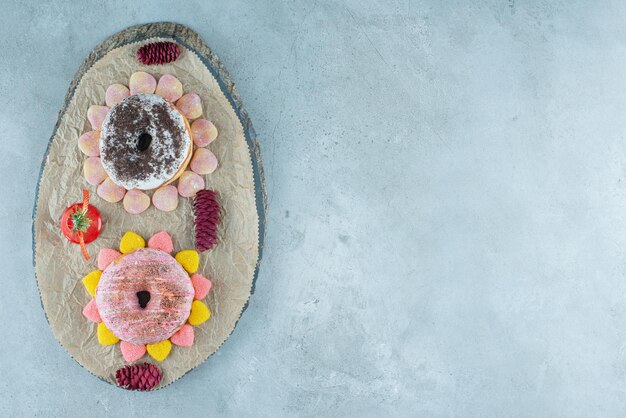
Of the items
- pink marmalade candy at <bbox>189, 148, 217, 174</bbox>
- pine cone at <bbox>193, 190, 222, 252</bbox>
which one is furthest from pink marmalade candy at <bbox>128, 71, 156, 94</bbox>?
pine cone at <bbox>193, 190, 222, 252</bbox>

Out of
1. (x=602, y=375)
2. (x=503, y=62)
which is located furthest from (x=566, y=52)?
(x=602, y=375)

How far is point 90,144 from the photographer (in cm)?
247

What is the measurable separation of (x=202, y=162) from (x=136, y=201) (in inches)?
13.3

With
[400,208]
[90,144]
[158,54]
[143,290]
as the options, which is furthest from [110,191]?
[400,208]

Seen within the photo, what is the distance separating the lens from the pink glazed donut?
2.36 m

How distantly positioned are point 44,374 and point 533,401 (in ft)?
8.21

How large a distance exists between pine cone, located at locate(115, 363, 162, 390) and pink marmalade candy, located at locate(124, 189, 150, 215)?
0.70 m

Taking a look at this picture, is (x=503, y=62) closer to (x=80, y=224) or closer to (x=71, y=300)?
(x=80, y=224)

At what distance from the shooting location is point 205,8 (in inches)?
110

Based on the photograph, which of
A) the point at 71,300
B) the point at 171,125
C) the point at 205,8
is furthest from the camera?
the point at 205,8

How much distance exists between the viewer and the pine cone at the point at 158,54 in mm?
2516

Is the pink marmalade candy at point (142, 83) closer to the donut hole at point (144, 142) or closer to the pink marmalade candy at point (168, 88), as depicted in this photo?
the pink marmalade candy at point (168, 88)

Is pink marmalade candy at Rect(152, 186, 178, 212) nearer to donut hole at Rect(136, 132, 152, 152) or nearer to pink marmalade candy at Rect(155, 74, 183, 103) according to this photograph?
donut hole at Rect(136, 132, 152, 152)

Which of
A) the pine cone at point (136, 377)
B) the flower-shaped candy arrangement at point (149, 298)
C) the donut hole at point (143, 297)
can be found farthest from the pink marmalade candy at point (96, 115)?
the pine cone at point (136, 377)
